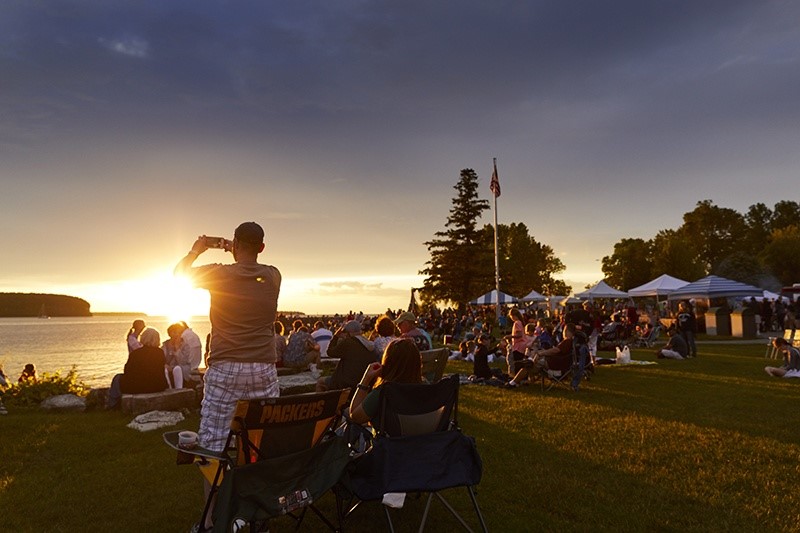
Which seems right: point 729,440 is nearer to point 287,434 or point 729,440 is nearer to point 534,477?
point 534,477

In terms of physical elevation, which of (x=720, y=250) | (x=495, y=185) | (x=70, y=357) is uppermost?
(x=720, y=250)

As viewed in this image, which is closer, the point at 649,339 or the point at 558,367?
the point at 558,367

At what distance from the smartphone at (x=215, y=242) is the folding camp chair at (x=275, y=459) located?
3.61 feet

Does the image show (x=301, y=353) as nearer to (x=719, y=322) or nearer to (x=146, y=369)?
(x=146, y=369)

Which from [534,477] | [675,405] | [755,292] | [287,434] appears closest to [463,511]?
[534,477]

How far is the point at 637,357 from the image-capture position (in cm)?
1689

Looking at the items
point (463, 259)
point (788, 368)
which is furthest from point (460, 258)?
point (788, 368)

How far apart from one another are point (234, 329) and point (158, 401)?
649cm

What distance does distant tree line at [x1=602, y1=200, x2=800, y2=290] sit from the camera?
67.4 meters

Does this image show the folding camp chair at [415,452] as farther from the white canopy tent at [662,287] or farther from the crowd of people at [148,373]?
the white canopy tent at [662,287]

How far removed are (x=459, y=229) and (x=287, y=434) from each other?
173ft

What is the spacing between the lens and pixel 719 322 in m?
24.8

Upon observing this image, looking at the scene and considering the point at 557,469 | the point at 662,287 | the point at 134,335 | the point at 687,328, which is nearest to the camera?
the point at 557,469

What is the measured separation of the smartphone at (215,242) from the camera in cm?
353
